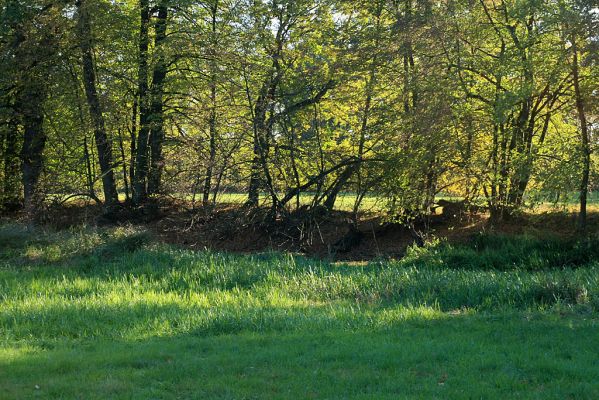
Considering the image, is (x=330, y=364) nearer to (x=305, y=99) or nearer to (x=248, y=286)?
(x=248, y=286)

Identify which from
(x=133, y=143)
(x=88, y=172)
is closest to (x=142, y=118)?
(x=133, y=143)

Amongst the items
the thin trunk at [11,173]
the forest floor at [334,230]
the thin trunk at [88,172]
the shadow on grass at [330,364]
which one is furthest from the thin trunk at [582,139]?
the thin trunk at [11,173]

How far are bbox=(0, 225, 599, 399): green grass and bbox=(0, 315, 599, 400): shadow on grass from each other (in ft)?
0.07

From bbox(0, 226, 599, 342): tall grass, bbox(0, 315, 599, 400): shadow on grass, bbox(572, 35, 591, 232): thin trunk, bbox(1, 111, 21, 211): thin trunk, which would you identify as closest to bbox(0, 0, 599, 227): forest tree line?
bbox(572, 35, 591, 232): thin trunk

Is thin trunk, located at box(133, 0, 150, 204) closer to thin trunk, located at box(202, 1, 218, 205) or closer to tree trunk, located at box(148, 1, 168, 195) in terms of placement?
tree trunk, located at box(148, 1, 168, 195)

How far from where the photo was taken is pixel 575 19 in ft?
43.0

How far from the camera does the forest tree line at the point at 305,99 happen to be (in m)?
14.6

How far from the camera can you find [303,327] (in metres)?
8.37

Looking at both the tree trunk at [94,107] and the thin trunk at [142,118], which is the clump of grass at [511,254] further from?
the tree trunk at [94,107]

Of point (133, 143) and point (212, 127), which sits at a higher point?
point (133, 143)

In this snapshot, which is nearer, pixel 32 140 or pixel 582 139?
pixel 582 139

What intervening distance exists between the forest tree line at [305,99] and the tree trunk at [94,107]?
0.05 m

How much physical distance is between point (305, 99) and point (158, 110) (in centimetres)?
574

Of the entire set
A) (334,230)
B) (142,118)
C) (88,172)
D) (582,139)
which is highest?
(142,118)
